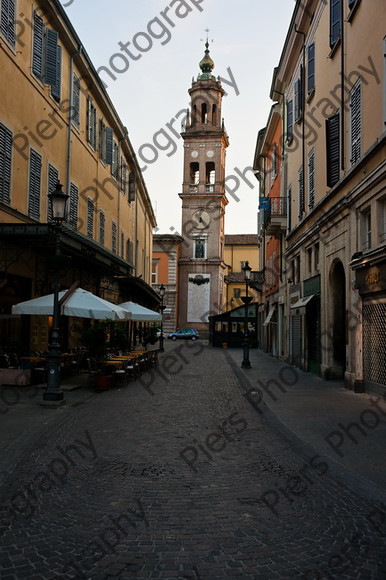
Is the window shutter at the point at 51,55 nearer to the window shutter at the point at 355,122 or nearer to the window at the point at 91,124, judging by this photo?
the window at the point at 91,124

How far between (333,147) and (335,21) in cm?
389

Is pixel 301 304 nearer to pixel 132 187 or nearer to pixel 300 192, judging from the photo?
pixel 300 192

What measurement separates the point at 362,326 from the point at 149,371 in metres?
9.80

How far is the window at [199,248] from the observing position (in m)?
62.8

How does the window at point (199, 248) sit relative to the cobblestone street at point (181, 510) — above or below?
above

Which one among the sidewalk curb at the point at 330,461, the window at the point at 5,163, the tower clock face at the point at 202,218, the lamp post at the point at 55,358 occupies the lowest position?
the sidewalk curb at the point at 330,461

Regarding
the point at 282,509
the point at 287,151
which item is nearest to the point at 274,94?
the point at 287,151

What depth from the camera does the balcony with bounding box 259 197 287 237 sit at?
2584 cm

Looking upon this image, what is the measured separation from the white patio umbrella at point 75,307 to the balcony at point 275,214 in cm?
1285

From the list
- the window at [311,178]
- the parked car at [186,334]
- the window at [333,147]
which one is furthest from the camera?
the parked car at [186,334]

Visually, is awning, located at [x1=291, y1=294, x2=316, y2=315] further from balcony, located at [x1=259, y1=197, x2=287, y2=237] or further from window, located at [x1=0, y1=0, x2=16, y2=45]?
window, located at [x1=0, y1=0, x2=16, y2=45]

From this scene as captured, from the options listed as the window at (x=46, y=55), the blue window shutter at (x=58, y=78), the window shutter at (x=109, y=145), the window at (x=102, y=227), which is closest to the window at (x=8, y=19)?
the window at (x=46, y=55)

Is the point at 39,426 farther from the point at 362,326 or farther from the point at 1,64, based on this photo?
the point at 1,64

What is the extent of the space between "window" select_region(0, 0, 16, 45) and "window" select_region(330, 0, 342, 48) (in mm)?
9269
